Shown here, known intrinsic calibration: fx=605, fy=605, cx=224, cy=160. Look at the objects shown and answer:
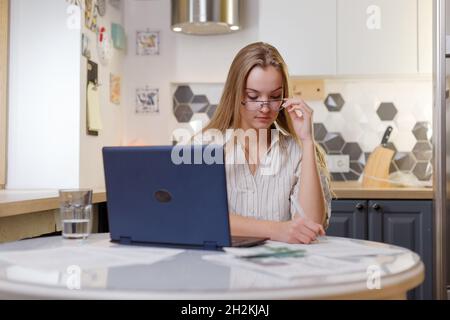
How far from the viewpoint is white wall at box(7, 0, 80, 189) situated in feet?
9.47

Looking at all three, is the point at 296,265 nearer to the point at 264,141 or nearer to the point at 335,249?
the point at 335,249

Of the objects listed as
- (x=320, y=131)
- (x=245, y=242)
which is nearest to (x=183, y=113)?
(x=320, y=131)

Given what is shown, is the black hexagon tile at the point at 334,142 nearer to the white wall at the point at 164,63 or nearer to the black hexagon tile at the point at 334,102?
the black hexagon tile at the point at 334,102

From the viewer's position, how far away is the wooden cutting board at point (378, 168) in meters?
3.43

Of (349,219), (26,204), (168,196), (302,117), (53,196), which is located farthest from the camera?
(349,219)

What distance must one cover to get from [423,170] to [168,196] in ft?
8.40

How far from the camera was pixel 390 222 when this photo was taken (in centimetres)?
299

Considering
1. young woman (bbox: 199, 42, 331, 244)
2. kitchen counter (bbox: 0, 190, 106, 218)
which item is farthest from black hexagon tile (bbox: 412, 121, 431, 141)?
kitchen counter (bbox: 0, 190, 106, 218)

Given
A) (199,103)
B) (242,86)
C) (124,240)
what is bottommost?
(124,240)

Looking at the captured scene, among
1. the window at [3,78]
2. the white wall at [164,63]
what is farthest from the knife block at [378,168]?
the window at [3,78]

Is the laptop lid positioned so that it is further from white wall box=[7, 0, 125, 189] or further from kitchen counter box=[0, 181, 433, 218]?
Result: white wall box=[7, 0, 125, 189]

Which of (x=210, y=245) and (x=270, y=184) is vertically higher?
(x=270, y=184)

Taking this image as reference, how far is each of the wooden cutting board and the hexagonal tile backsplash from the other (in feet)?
0.16
